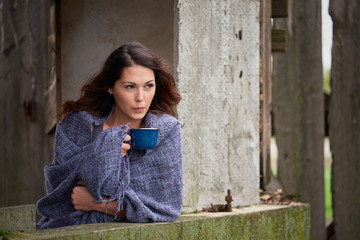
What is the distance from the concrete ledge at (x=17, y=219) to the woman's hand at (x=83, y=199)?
0.24m

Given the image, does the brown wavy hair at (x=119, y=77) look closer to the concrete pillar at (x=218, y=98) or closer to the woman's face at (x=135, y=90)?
the woman's face at (x=135, y=90)

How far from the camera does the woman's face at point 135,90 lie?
12.1ft

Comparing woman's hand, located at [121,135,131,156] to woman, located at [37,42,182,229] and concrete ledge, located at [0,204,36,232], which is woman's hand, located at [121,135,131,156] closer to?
woman, located at [37,42,182,229]

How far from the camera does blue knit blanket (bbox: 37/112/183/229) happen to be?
3.53 m

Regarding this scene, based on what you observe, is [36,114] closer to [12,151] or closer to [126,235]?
[12,151]

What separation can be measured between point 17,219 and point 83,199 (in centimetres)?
37

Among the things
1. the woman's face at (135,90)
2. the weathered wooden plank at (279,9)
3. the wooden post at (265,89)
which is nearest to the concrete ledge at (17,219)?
the woman's face at (135,90)

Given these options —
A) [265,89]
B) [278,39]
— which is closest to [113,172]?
[265,89]

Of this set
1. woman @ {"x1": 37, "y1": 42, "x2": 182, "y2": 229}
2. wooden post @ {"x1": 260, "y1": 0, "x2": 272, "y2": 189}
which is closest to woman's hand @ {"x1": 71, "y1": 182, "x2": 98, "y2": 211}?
woman @ {"x1": 37, "y1": 42, "x2": 182, "y2": 229}

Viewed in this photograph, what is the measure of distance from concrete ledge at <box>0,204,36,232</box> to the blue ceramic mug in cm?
65

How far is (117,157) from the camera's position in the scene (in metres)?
3.53

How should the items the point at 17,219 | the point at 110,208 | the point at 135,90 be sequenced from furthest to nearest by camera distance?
the point at 135,90
the point at 110,208
the point at 17,219

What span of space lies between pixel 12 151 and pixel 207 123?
2.47m

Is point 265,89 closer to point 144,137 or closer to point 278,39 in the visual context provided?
point 278,39
